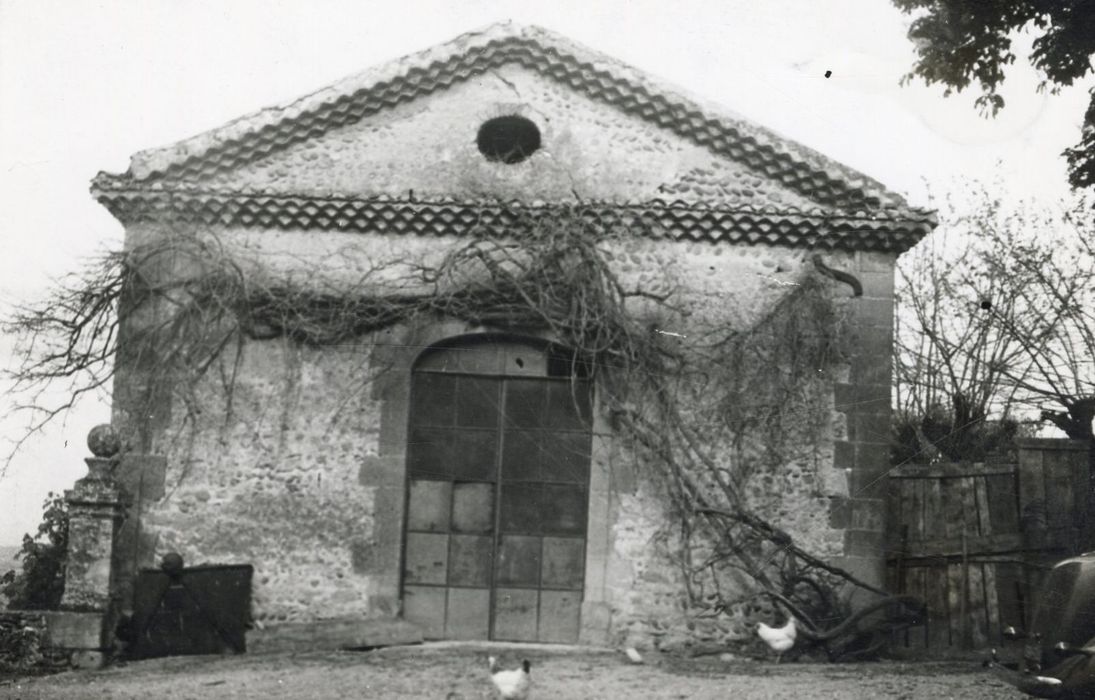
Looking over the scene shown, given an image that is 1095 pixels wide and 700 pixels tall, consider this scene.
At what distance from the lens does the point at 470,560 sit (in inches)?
395

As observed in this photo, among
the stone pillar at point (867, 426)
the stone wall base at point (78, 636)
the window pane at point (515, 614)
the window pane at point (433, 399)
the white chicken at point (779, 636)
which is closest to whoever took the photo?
the stone wall base at point (78, 636)

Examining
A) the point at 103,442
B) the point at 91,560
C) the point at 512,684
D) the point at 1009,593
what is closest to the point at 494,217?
the point at 103,442

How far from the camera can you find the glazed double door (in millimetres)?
9961

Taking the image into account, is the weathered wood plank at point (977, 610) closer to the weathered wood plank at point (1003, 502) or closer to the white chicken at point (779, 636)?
the weathered wood plank at point (1003, 502)

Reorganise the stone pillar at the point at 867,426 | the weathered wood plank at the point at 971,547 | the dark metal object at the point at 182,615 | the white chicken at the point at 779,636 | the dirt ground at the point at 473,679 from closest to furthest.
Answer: the dirt ground at the point at 473,679 → the white chicken at the point at 779,636 → the dark metal object at the point at 182,615 → the weathered wood plank at the point at 971,547 → the stone pillar at the point at 867,426

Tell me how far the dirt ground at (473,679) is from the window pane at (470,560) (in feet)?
2.69

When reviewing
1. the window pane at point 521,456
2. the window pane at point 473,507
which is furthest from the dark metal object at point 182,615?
the window pane at point 521,456

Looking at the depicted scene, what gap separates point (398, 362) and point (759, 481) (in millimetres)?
3688

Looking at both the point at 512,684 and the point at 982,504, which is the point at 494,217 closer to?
the point at 512,684

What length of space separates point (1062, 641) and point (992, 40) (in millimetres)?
5776

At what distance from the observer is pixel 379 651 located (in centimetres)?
923

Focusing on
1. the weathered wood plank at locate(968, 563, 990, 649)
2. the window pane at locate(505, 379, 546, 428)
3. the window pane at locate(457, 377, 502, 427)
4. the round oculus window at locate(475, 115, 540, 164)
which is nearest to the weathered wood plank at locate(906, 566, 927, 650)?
the weathered wood plank at locate(968, 563, 990, 649)

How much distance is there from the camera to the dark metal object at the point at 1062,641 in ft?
20.6

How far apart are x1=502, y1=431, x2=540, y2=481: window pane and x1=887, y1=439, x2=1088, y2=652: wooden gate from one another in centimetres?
351
